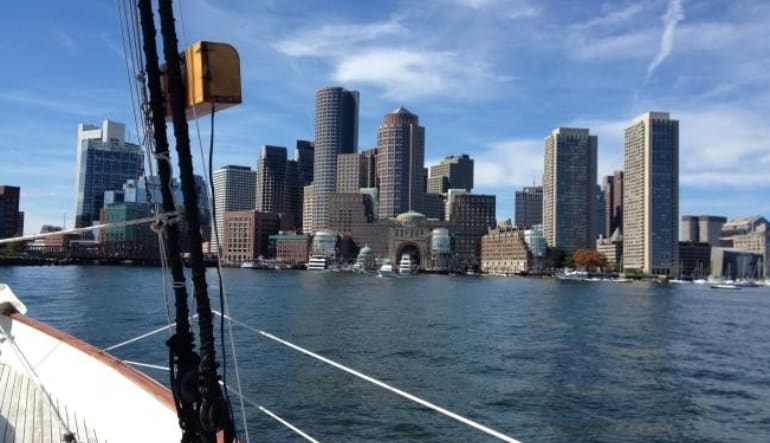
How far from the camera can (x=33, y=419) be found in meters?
7.87

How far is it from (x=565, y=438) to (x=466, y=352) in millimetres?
14568

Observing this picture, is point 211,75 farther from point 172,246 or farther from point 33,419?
point 33,419

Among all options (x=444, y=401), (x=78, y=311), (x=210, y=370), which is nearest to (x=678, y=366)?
(x=444, y=401)

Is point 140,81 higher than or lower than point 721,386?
higher

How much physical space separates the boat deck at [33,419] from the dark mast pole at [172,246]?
233cm

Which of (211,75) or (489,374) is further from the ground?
(211,75)

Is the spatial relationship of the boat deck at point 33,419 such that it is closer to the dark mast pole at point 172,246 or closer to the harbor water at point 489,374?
the dark mast pole at point 172,246

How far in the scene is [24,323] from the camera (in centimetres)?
1088

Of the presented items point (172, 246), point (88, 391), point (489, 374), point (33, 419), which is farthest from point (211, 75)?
point (489, 374)

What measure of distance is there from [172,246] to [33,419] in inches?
171

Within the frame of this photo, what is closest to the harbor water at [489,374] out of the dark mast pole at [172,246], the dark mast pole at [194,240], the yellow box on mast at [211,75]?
the dark mast pole at [172,246]

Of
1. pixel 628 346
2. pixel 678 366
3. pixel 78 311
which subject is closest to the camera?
pixel 678 366

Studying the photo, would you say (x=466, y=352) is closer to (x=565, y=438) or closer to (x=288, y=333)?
(x=288, y=333)

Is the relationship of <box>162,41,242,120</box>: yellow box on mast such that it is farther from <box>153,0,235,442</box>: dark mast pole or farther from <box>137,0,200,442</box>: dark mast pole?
<box>137,0,200,442</box>: dark mast pole
